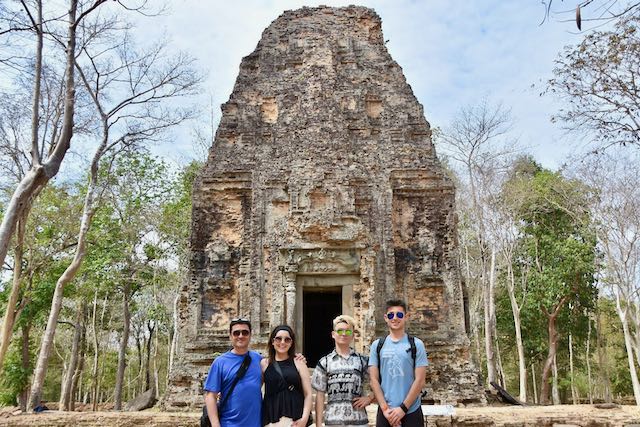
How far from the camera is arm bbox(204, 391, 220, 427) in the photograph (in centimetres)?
440

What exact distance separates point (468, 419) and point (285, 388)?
17.3ft

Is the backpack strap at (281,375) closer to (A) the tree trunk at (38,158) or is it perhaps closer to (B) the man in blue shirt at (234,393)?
(B) the man in blue shirt at (234,393)

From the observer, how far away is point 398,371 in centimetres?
467

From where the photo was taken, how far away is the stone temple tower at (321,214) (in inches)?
490

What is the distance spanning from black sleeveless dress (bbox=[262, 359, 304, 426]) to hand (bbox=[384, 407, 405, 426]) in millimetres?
721

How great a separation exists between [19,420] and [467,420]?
24.3 ft

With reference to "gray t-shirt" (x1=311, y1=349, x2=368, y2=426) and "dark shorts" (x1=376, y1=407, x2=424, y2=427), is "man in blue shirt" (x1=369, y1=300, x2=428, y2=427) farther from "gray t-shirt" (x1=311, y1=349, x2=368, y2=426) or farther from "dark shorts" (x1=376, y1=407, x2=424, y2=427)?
"gray t-shirt" (x1=311, y1=349, x2=368, y2=426)

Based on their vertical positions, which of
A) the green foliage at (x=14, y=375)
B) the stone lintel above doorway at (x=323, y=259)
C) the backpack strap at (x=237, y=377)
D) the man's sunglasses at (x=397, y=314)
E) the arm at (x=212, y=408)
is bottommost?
the green foliage at (x=14, y=375)

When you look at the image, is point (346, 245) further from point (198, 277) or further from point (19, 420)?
point (19, 420)

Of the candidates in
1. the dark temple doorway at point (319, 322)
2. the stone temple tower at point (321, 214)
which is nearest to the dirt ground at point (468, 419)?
the stone temple tower at point (321, 214)

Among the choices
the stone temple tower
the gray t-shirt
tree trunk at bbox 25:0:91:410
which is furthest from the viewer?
the stone temple tower

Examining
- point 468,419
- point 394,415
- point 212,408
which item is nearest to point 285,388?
point 212,408

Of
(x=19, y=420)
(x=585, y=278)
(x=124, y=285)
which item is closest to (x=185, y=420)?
(x=19, y=420)

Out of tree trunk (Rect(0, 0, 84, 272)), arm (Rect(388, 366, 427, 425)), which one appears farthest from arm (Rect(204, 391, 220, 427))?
tree trunk (Rect(0, 0, 84, 272))
